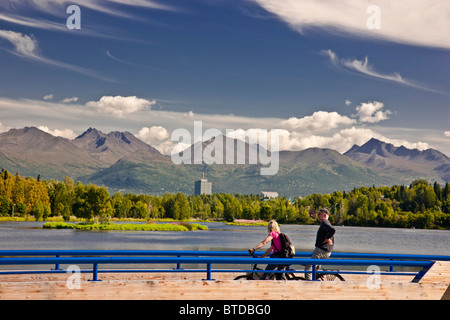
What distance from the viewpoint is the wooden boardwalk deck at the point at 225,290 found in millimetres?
12430

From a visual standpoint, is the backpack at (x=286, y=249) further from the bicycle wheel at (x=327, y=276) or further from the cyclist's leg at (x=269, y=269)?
the bicycle wheel at (x=327, y=276)

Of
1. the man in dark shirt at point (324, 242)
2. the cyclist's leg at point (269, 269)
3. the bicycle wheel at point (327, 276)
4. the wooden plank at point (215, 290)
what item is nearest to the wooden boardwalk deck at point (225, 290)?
the wooden plank at point (215, 290)

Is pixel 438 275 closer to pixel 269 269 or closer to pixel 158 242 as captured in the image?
pixel 269 269

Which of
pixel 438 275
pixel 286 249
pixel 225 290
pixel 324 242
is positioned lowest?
pixel 225 290

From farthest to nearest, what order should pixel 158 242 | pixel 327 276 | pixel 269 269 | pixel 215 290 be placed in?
pixel 158 242 → pixel 327 276 → pixel 269 269 → pixel 215 290

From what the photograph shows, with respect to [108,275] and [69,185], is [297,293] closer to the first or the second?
[108,275]

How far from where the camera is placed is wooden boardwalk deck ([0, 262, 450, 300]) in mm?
12430

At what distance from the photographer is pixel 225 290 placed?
13.2m

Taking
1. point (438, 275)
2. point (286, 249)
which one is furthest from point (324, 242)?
point (438, 275)

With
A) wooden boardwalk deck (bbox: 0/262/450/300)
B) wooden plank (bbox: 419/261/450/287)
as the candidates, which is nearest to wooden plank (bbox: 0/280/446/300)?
wooden boardwalk deck (bbox: 0/262/450/300)

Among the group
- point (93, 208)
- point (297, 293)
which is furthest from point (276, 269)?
point (93, 208)

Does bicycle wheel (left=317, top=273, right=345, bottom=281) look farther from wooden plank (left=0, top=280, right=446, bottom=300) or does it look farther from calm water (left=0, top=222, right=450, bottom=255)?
calm water (left=0, top=222, right=450, bottom=255)
